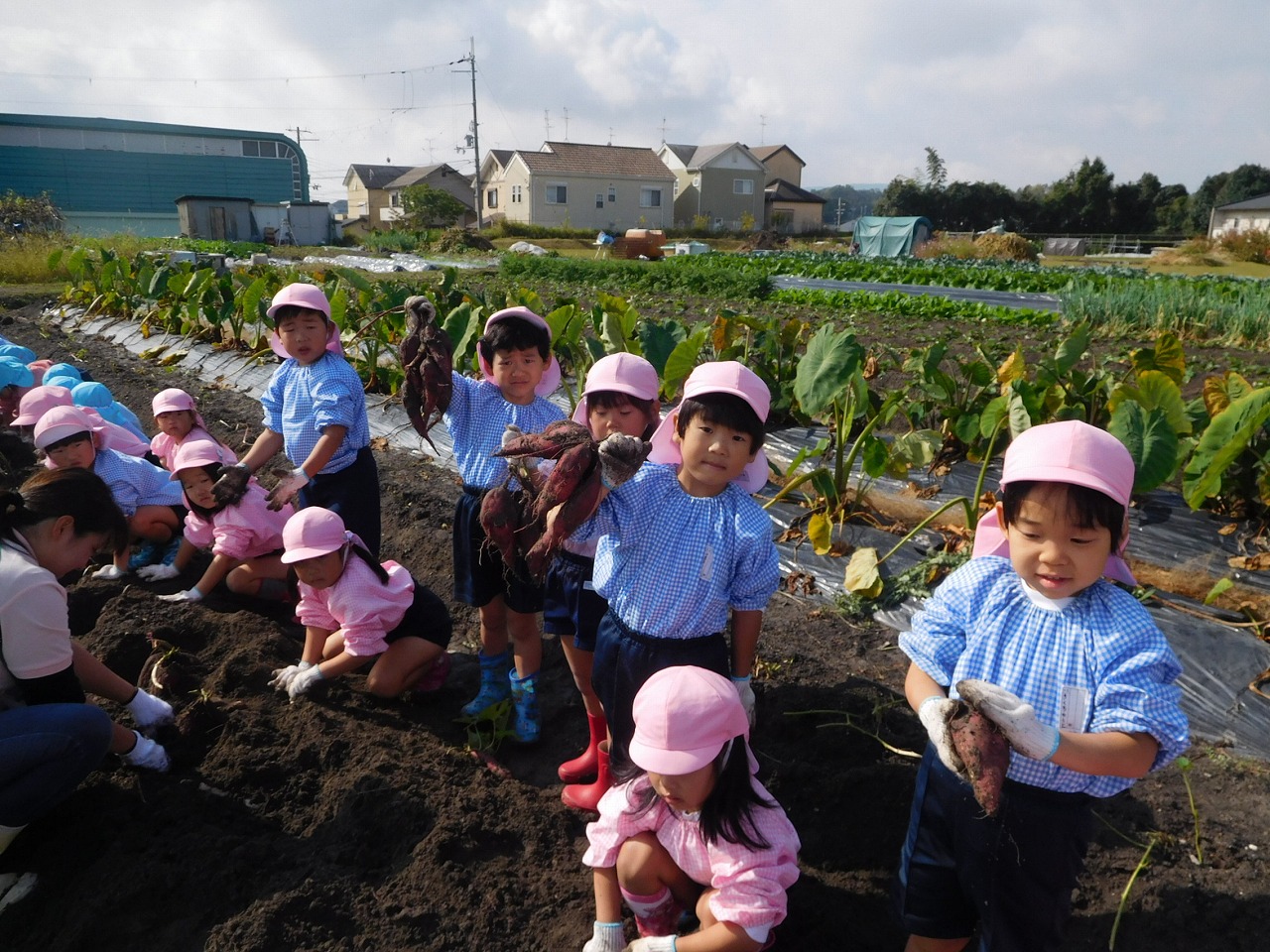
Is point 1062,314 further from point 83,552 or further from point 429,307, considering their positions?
point 83,552

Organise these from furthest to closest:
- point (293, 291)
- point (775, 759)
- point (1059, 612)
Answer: point (293, 291) → point (775, 759) → point (1059, 612)

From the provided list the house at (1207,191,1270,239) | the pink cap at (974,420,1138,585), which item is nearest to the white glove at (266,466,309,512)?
the pink cap at (974,420,1138,585)

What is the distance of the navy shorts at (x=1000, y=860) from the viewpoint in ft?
5.48

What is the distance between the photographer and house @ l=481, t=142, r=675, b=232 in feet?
150

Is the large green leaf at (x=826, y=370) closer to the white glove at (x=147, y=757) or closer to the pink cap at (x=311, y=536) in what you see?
the pink cap at (x=311, y=536)

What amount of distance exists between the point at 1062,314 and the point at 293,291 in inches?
419

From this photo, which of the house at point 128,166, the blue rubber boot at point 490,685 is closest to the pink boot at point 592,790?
the blue rubber boot at point 490,685

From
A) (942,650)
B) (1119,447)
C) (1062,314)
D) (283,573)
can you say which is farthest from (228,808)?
(1062,314)

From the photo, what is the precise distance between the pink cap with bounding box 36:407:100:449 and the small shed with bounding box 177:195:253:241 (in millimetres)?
37271

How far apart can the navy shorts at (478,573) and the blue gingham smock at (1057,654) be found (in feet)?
4.90

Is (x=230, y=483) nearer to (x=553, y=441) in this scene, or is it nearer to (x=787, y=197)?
(x=553, y=441)

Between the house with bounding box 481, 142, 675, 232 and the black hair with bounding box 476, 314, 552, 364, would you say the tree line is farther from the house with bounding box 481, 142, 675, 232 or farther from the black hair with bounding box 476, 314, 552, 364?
the black hair with bounding box 476, 314, 552, 364

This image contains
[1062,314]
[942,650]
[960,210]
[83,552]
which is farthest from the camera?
[960,210]

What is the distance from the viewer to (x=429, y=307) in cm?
283
